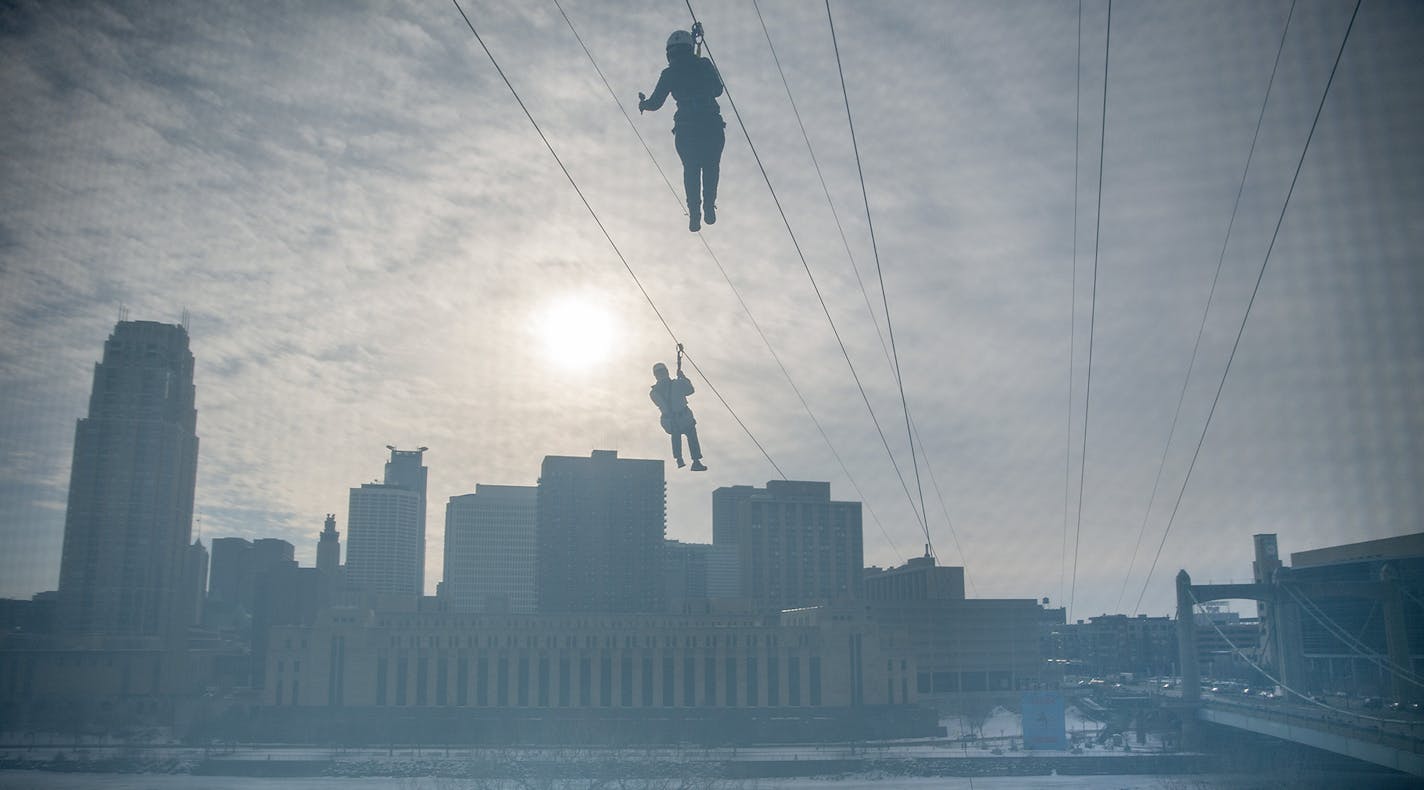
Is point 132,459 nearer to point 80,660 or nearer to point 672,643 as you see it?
point 80,660

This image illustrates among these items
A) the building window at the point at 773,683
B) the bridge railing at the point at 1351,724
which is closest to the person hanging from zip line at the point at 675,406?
the bridge railing at the point at 1351,724

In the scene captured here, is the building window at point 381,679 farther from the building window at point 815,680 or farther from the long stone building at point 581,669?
the building window at point 815,680

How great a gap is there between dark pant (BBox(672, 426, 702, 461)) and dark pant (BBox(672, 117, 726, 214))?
13.8 ft

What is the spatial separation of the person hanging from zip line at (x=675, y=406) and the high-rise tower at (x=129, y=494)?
151 metres

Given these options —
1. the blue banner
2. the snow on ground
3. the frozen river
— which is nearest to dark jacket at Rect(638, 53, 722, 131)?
the frozen river

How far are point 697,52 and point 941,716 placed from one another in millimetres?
119994

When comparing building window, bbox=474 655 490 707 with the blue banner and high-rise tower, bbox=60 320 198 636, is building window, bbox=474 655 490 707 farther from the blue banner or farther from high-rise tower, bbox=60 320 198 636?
high-rise tower, bbox=60 320 198 636

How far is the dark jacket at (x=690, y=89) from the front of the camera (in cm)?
1513

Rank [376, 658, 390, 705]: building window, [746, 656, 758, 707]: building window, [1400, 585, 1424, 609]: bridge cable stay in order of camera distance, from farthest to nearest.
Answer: [746, 656, 758, 707]: building window, [376, 658, 390, 705]: building window, [1400, 585, 1424, 609]: bridge cable stay

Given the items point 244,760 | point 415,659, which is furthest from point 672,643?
point 244,760

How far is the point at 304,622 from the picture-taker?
16175 cm

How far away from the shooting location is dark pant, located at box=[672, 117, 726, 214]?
15.3 metres

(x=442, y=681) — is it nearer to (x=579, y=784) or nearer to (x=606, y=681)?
(x=606, y=681)

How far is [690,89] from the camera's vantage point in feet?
49.9
